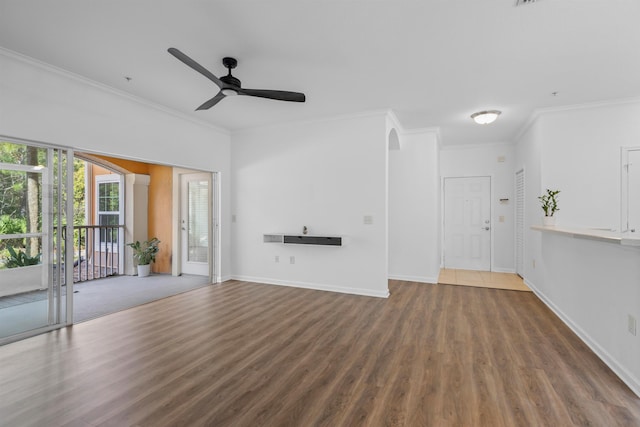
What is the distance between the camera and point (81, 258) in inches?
237

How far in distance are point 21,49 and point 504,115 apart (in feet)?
19.6

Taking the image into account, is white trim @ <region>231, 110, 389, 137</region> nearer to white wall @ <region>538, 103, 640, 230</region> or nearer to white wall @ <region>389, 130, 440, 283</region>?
white wall @ <region>389, 130, 440, 283</region>

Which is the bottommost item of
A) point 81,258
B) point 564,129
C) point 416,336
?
point 416,336

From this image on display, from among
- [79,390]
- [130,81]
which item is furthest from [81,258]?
[79,390]

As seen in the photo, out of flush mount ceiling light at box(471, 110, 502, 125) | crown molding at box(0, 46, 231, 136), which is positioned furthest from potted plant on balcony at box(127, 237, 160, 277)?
flush mount ceiling light at box(471, 110, 502, 125)

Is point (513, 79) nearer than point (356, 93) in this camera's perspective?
Yes

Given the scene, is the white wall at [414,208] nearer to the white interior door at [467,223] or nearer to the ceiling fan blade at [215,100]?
the white interior door at [467,223]

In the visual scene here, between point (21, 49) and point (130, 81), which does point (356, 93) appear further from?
point (21, 49)

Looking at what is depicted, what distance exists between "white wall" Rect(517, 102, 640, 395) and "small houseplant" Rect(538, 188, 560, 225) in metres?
0.12

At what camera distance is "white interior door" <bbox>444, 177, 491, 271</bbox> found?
656 cm

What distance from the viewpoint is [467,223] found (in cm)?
670

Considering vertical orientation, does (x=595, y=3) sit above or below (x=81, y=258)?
above

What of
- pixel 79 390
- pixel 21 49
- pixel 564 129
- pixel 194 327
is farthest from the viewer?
pixel 564 129

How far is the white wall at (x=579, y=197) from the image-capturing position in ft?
9.50
